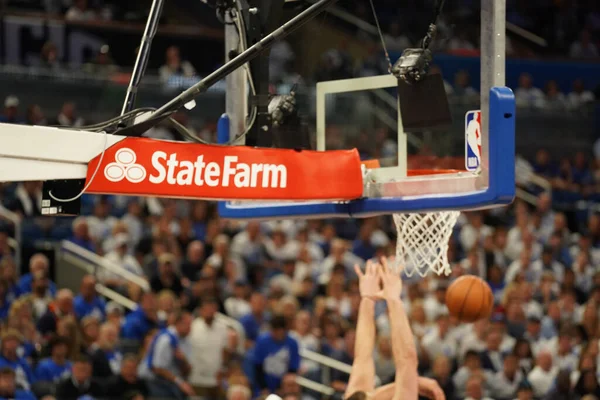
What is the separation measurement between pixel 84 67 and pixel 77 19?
1.73 meters

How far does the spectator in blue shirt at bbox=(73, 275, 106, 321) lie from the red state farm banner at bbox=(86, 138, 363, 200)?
5455mm

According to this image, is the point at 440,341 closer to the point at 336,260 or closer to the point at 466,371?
the point at 466,371

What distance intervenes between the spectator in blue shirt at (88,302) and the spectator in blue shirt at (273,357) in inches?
60.0

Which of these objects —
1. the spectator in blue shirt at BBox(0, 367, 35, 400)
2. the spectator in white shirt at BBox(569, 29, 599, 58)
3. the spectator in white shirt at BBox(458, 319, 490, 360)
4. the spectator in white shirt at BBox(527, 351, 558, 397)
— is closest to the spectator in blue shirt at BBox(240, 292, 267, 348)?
the spectator in white shirt at BBox(458, 319, 490, 360)

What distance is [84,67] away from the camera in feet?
46.7

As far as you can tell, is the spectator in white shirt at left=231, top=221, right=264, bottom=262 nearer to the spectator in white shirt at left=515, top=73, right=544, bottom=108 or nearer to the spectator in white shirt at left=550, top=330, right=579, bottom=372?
the spectator in white shirt at left=550, top=330, right=579, bottom=372

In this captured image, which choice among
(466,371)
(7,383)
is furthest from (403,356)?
(466,371)

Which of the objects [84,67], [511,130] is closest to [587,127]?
[84,67]

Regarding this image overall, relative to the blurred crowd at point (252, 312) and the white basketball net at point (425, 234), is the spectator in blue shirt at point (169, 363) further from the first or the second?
the white basketball net at point (425, 234)

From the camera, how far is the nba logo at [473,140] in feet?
18.4

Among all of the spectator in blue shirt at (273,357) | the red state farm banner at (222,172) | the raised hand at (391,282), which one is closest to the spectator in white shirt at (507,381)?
the spectator in blue shirt at (273,357)

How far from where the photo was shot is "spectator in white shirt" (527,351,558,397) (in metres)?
11.3

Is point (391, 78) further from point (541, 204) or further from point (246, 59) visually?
point (541, 204)

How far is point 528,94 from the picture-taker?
1702 cm
